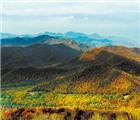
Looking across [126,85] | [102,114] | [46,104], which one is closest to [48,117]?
[102,114]

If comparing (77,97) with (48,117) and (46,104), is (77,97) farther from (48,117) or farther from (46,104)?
(48,117)

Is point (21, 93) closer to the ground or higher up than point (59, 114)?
closer to the ground

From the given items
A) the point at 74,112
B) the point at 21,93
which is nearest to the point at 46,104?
the point at 21,93

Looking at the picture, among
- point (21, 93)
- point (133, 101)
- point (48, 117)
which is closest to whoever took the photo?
point (48, 117)

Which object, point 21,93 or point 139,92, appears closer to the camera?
point 139,92

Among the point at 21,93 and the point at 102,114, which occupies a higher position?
the point at 102,114

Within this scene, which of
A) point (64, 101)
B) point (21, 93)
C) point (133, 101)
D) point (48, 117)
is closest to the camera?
point (48, 117)

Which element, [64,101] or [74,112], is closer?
[74,112]

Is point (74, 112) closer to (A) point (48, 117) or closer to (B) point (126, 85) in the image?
(A) point (48, 117)

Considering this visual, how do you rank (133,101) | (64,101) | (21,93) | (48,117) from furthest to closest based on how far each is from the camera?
1. (21,93)
2. (64,101)
3. (133,101)
4. (48,117)
